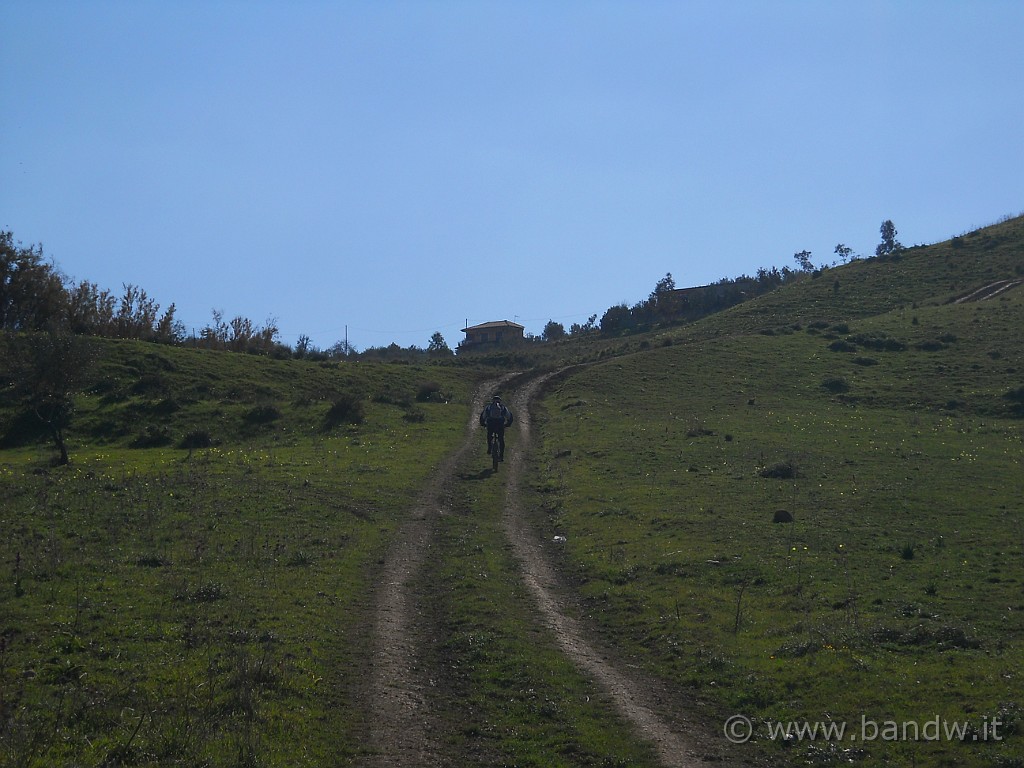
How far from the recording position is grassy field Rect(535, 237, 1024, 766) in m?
11.5

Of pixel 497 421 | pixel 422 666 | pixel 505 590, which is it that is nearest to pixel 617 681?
pixel 422 666

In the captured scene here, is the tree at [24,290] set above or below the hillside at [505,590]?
above

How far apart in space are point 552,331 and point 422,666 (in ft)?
342

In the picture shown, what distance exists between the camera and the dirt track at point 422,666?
10.2 m

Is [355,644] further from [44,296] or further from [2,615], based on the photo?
[44,296]

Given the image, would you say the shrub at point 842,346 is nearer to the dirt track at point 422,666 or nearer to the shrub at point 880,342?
the shrub at point 880,342

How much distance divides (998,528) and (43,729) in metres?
Result: 20.2

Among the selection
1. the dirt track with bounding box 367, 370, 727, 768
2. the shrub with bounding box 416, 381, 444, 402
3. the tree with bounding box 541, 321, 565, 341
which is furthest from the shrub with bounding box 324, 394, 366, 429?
the tree with bounding box 541, 321, 565, 341

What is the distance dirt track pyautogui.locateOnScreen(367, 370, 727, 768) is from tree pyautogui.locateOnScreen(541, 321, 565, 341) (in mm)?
91221

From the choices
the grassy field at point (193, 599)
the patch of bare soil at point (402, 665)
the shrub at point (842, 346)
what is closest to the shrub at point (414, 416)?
the grassy field at point (193, 599)

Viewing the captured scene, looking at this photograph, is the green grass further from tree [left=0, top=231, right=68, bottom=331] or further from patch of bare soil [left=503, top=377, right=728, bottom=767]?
tree [left=0, top=231, right=68, bottom=331]

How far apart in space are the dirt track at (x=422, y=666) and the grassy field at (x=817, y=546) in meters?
0.73

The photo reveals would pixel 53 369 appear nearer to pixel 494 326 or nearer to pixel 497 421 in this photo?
pixel 497 421

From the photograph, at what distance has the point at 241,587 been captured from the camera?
51.8 ft
